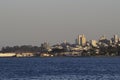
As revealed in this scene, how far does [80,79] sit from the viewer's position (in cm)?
8700

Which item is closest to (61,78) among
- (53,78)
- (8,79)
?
(53,78)

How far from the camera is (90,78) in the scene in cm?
8812

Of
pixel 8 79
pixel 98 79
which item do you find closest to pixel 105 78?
pixel 98 79

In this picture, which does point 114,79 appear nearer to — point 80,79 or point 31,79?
point 80,79

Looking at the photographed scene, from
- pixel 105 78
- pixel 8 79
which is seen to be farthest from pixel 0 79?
pixel 105 78

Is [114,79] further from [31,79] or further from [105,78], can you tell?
[31,79]

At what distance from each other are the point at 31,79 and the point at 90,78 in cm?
782

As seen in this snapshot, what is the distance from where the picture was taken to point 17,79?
8844 cm

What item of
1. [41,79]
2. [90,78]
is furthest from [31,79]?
[90,78]

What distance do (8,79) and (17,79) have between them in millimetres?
1397

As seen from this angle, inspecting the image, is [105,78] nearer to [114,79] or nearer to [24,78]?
[114,79]

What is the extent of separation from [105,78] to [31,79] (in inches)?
384

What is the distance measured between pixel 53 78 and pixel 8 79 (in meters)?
6.27

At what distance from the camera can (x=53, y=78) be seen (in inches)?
3531
